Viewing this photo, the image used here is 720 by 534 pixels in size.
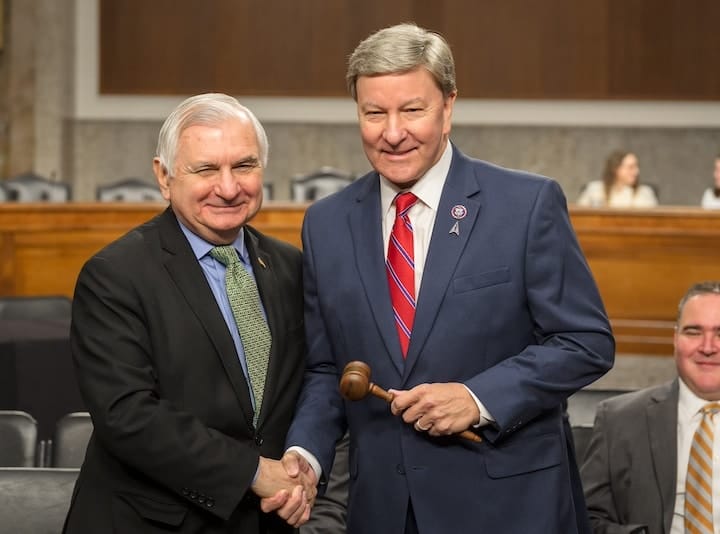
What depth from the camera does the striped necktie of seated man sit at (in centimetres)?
346

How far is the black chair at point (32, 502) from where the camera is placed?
9.41ft

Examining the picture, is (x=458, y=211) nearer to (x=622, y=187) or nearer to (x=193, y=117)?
(x=193, y=117)

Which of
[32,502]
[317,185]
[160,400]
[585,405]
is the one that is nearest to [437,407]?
[160,400]

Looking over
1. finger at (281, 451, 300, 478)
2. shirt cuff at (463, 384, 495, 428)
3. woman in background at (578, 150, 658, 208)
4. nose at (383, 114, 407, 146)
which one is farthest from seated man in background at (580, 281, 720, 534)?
woman in background at (578, 150, 658, 208)

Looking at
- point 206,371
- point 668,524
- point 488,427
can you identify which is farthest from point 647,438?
point 206,371

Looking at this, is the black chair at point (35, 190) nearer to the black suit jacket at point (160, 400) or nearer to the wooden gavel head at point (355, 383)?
the black suit jacket at point (160, 400)

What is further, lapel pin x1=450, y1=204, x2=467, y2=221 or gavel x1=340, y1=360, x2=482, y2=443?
lapel pin x1=450, y1=204, x2=467, y2=221

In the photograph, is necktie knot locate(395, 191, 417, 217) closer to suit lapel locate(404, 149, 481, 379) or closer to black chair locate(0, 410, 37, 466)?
suit lapel locate(404, 149, 481, 379)

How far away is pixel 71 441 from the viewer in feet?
11.4

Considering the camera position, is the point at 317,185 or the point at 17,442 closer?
the point at 17,442

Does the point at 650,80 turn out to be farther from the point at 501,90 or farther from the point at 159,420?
the point at 159,420

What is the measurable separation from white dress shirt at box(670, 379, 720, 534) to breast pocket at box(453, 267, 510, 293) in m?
1.56

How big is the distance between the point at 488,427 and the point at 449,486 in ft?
0.48

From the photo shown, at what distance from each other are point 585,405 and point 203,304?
208 centimetres
